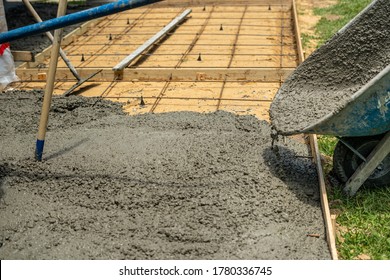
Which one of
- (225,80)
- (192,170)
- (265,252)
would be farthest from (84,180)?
(225,80)

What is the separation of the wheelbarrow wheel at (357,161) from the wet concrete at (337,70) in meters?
0.36

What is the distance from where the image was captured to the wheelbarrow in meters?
3.52

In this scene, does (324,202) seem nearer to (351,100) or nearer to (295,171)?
(295,171)

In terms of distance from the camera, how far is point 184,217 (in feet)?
11.6

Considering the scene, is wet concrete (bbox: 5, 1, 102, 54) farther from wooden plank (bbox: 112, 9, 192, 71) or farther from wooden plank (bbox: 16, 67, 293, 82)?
wooden plank (bbox: 112, 9, 192, 71)

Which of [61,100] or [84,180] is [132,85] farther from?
[84,180]

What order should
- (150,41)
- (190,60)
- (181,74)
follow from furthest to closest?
(150,41) < (190,60) < (181,74)

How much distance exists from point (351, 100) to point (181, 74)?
137 inches

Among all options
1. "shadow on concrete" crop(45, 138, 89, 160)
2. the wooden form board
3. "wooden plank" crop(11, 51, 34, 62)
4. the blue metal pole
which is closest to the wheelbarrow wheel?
the wooden form board

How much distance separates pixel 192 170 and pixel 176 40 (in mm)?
5064

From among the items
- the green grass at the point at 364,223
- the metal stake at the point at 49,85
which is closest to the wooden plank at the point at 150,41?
the metal stake at the point at 49,85

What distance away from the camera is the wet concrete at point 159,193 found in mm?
3295

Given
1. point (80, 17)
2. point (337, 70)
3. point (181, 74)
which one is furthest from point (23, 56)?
point (337, 70)

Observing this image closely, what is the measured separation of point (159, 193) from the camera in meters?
3.78
